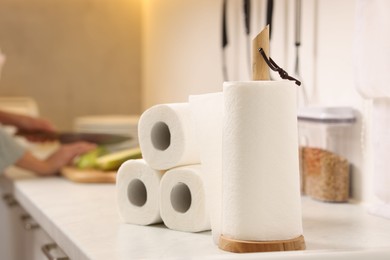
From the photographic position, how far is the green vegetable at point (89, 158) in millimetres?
1849

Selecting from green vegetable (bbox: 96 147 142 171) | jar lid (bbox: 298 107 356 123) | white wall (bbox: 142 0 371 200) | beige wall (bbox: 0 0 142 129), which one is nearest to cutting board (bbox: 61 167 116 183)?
green vegetable (bbox: 96 147 142 171)

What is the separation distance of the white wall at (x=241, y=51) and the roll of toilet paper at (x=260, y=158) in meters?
0.49

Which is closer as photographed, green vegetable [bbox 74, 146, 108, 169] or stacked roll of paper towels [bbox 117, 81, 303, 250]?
stacked roll of paper towels [bbox 117, 81, 303, 250]

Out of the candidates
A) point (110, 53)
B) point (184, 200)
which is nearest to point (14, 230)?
point (184, 200)

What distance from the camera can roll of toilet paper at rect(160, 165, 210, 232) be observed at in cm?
109

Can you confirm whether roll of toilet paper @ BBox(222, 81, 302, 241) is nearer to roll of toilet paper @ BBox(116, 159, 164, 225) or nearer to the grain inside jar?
roll of toilet paper @ BBox(116, 159, 164, 225)

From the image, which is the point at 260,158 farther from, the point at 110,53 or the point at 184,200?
the point at 110,53

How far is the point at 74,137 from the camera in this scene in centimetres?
210

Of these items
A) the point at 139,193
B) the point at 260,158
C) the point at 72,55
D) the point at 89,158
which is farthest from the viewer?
the point at 72,55

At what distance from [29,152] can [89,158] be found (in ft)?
0.55

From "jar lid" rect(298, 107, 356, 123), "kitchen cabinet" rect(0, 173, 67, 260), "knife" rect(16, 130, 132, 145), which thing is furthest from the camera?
"knife" rect(16, 130, 132, 145)

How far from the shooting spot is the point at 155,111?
1137 millimetres

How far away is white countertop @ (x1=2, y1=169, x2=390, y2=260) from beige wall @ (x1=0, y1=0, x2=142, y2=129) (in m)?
1.12

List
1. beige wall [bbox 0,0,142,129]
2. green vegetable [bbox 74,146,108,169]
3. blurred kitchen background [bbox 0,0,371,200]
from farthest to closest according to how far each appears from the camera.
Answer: beige wall [bbox 0,0,142,129] < blurred kitchen background [bbox 0,0,371,200] < green vegetable [bbox 74,146,108,169]
